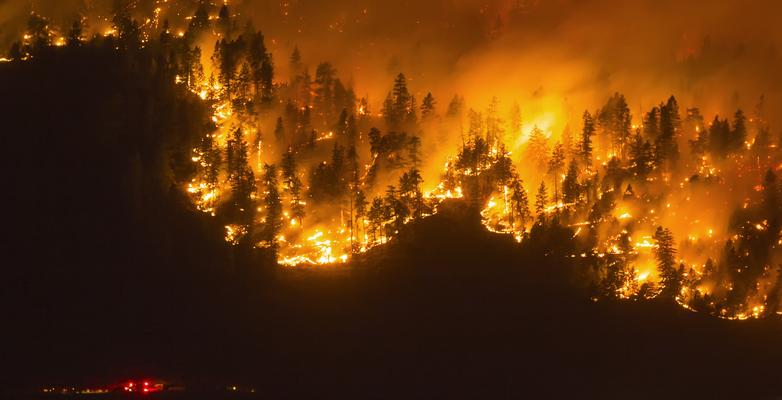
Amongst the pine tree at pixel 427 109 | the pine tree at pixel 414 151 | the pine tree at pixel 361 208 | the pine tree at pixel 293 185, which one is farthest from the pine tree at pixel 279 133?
the pine tree at pixel 427 109

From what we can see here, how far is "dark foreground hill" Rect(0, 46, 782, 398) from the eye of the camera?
10956 centimetres

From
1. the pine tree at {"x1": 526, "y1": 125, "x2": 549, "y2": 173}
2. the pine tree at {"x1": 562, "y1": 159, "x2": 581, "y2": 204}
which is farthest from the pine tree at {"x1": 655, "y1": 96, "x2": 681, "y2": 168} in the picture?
the pine tree at {"x1": 526, "y1": 125, "x2": 549, "y2": 173}

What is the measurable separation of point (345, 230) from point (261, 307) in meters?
22.7

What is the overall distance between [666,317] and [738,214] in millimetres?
29233

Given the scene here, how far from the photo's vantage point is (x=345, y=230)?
13625 centimetres

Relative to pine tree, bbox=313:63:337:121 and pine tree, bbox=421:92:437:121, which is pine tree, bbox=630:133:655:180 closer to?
pine tree, bbox=421:92:437:121

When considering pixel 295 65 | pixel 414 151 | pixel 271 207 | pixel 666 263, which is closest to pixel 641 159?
pixel 666 263

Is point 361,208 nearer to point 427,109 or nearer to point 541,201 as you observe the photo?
point 541,201

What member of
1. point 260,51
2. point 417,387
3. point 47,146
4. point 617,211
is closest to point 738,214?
point 617,211

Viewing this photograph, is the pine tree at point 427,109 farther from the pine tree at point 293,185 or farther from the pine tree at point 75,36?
the pine tree at point 75,36

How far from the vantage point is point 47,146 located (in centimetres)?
12850

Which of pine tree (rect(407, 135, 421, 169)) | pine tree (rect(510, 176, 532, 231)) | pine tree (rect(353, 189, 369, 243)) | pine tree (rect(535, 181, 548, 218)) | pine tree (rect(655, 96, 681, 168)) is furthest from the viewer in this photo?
pine tree (rect(655, 96, 681, 168))

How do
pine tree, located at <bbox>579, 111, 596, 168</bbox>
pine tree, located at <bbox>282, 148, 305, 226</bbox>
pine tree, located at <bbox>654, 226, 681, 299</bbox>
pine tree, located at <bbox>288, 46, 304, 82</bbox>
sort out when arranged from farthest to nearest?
pine tree, located at <bbox>288, 46, 304, 82</bbox> → pine tree, located at <bbox>579, 111, 596, 168</bbox> → pine tree, located at <bbox>282, 148, 305, 226</bbox> → pine tree, located at <bbox>654, 226, 681, 299</bbox>

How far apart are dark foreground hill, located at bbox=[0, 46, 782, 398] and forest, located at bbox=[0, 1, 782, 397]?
13.1 inches
